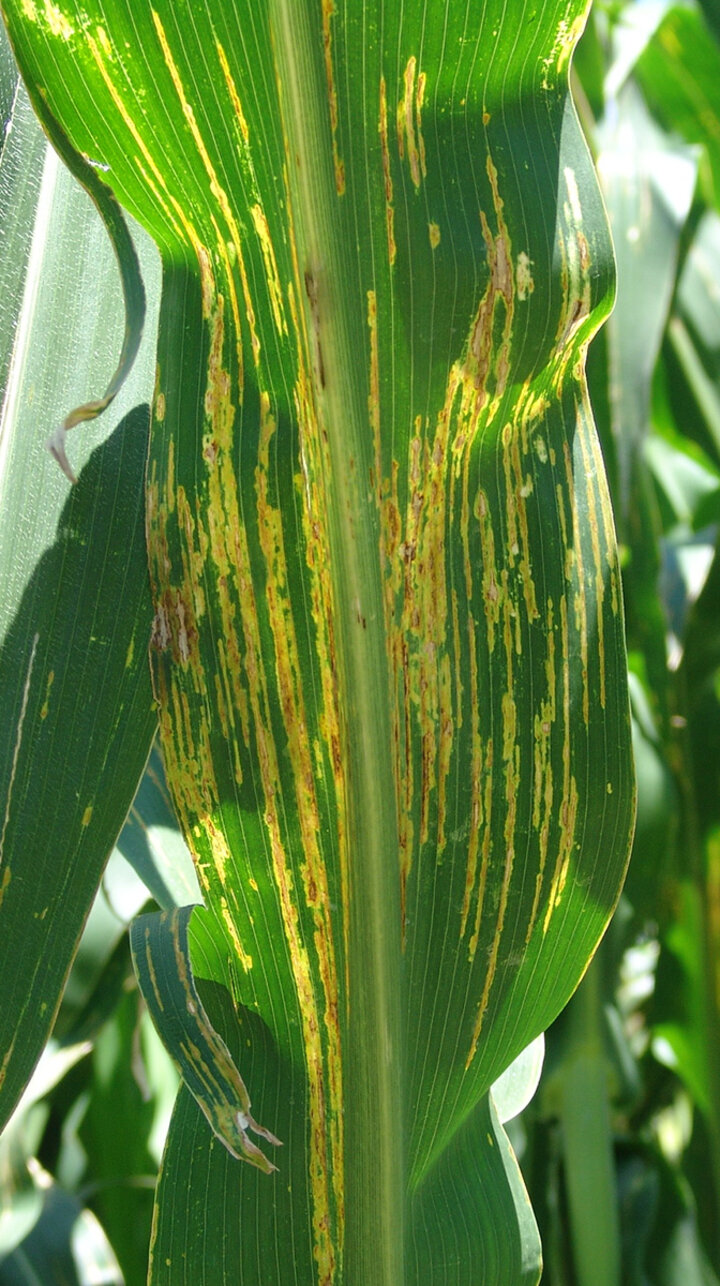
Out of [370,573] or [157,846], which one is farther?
[157,846]

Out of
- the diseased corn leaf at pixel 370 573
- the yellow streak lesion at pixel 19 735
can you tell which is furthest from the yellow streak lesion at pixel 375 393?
the yellow streak lesion at pixel 19 735

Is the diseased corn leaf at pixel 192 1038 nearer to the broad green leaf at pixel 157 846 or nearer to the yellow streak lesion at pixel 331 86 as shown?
the broad green leaf at pixel 157 846

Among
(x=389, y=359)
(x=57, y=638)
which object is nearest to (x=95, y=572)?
(x=57, y=638)

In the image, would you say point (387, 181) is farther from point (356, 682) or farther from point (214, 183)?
point (356, 682)

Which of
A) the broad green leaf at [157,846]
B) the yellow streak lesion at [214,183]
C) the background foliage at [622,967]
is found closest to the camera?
the yellow streak lesion at [214,183]

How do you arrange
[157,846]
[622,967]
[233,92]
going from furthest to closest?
1. [622,967]
2. [157,846]
3. [233,92]

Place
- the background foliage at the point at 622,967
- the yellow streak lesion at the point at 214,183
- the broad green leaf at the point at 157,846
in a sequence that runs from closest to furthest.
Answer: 1. the yellow streak lesion at the point at 214,183
2. the broad green leaf at the point at 157,846
3. the background foliage at the point at 622,967

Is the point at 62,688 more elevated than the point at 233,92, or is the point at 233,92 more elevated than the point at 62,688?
the point at 233,92

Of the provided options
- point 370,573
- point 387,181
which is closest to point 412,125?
point 387,181
